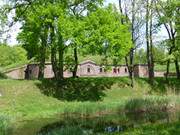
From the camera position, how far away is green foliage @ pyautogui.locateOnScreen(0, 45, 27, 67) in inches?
4375

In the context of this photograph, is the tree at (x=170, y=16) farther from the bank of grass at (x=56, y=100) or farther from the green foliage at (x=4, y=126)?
the green foliage at (x=4, y=126)

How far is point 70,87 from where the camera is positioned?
156 feet

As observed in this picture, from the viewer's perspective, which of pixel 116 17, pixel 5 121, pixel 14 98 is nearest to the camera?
pixel 5 121

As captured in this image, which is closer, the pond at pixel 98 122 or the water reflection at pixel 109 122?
the water reflection at pixel 109 122

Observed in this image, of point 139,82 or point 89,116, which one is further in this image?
point 139,82

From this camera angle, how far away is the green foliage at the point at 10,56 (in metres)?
111

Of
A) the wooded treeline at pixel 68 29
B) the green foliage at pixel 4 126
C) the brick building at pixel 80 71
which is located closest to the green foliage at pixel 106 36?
the wooded treeline at pixel 68 29

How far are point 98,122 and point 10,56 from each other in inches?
3628

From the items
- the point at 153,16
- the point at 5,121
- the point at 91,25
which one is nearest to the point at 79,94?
the point at 91,25

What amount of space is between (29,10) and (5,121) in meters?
24.3

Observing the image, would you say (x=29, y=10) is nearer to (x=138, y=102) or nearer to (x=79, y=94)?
(x=79, y=94)

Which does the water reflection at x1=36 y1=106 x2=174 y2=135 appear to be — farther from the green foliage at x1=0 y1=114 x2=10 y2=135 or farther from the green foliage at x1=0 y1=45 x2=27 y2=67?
the green foliage at x1=0 y1=45 x2=27 y2=67

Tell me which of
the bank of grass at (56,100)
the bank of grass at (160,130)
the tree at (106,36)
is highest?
the tree at (106,36)

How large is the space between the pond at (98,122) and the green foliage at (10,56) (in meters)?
80.3
